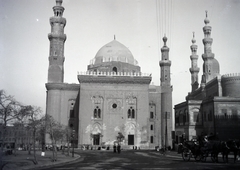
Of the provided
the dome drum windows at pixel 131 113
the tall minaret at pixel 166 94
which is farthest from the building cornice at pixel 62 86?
the tall minaret at pixel 166 94

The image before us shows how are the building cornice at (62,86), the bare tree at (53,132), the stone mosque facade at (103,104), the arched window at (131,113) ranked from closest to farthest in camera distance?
the bare tree at (53,132), the stone mosque facade at (103,104), the arched window at (131,113), the building cornice at (62,86)

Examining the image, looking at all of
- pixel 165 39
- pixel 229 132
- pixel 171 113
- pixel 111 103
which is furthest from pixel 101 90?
pixel 229 132

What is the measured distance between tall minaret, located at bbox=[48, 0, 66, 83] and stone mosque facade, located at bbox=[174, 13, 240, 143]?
1767cm

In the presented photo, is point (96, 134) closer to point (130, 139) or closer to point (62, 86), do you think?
point (130, 139)

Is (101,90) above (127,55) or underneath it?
underneath

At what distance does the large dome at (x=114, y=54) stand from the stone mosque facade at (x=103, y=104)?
405cm

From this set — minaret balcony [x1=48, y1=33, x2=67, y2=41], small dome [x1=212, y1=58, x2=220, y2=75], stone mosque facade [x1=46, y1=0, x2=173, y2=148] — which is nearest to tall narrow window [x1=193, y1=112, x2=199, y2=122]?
stone mosque facade [x1=46, y1=0, x2=173, y2=148]

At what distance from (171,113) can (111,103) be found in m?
9.35

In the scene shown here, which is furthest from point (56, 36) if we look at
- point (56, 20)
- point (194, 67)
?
point (194, 67)

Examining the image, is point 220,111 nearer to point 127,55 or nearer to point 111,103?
point 111,103

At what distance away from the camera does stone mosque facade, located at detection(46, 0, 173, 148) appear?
38719 mm

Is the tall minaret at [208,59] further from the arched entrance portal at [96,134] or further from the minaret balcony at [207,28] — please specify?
the arched entrance portal at [96,134]

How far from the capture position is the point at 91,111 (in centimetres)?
3912

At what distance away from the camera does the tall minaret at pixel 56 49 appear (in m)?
40.9
